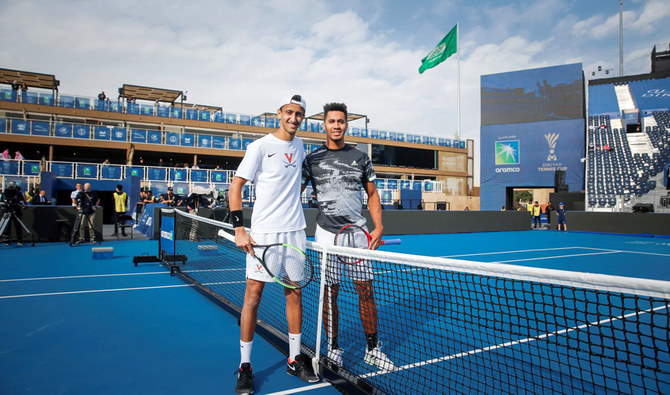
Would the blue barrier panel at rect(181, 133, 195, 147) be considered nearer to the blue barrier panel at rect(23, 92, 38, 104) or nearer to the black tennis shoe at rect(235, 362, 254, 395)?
the blue barrier panel at rect(23, 92, 38, 104)

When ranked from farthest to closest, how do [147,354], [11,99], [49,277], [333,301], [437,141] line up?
[437,141], [11,99], [49,277], [147,354], [333,301]

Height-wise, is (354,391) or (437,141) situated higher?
(437,141)

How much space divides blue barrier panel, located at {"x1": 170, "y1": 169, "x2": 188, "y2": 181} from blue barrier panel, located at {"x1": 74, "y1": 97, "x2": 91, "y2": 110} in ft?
40.1

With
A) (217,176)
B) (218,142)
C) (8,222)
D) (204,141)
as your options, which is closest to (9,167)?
(217,176)

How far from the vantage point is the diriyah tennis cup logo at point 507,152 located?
Answer: 134 ft

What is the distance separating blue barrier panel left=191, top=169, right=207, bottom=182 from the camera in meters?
25.8

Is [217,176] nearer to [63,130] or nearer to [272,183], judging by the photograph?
[63,130]

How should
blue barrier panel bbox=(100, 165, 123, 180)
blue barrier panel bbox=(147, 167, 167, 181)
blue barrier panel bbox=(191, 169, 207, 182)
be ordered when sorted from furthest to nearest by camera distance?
1. blue barrier panel bbox=(191, 169, 207, 182)
2. blue barrier panel bbox=(147, 167, 167, 181)
3. blue barrier panel bbox=(100, 165, 123, 180)

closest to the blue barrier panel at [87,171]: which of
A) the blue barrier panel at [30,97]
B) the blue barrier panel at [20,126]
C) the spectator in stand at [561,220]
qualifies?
the blue barrier panel at [20,126]

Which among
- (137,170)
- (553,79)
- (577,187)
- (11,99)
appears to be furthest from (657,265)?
(11,99)

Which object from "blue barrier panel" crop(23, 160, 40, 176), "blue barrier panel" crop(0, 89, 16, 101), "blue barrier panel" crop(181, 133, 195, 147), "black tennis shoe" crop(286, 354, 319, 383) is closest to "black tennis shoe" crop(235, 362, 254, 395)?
"black tennis shoe" crop(286, 354, 319, 383)

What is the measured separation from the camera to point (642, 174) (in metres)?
32.8

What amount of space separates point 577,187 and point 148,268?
4018cm

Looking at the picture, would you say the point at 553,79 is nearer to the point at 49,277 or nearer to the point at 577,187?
the point at 577,187
